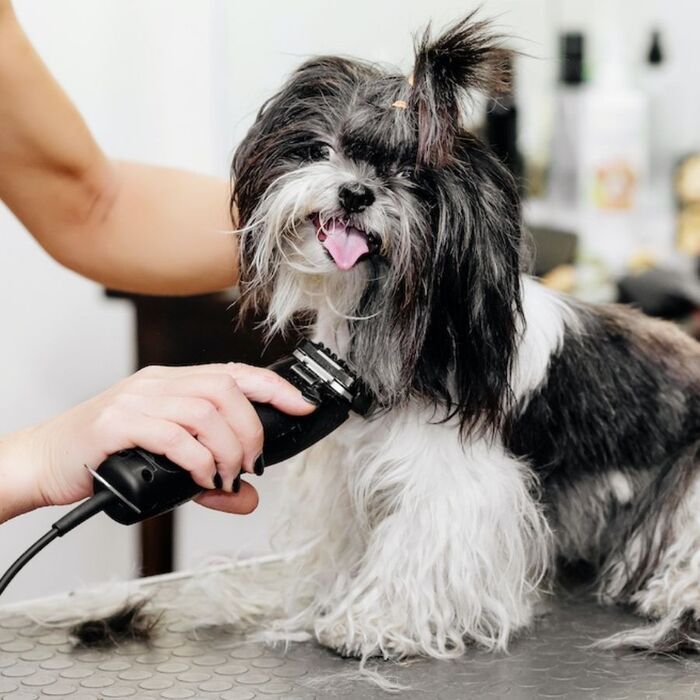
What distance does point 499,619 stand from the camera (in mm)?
1099

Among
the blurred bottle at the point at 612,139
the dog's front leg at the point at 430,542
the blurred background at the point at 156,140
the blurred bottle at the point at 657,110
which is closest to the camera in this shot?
the dog's front leg at the point at 430,542

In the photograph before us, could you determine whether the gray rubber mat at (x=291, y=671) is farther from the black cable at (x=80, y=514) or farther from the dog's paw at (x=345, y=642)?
the black cable at (x=80, y=514)

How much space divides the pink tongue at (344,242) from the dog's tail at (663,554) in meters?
0.43

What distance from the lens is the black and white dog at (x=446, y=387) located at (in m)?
0.95

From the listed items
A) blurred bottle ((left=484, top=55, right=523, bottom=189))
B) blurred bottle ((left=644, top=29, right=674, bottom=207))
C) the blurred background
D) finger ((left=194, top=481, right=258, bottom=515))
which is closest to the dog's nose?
finger ((left=194, top=481, right=258, bottom=515))

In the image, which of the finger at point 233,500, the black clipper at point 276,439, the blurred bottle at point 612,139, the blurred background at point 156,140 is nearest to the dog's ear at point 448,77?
the black clipper at point 276,439

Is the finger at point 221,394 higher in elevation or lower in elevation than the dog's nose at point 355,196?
lower

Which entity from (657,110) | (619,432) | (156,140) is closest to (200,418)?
(619,432)

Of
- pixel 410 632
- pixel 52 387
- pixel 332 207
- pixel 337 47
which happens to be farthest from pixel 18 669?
pixel 337 47

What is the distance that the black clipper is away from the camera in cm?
87

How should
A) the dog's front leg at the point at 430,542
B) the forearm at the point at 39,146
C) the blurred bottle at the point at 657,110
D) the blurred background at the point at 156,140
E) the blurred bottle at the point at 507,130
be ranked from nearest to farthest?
1. the dog's front leg at the point at 430,542
2. the forearm at the point at 39,146
3. the blurred background at the point at 156,140
4. the blurred bottle at the point at 507,130
5. the blurred bottle at the point at 657,110

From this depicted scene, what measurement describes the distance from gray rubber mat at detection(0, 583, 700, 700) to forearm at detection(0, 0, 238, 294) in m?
0.40

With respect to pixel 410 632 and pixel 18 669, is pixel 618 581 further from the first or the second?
pixel 18 669

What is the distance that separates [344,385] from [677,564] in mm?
412
